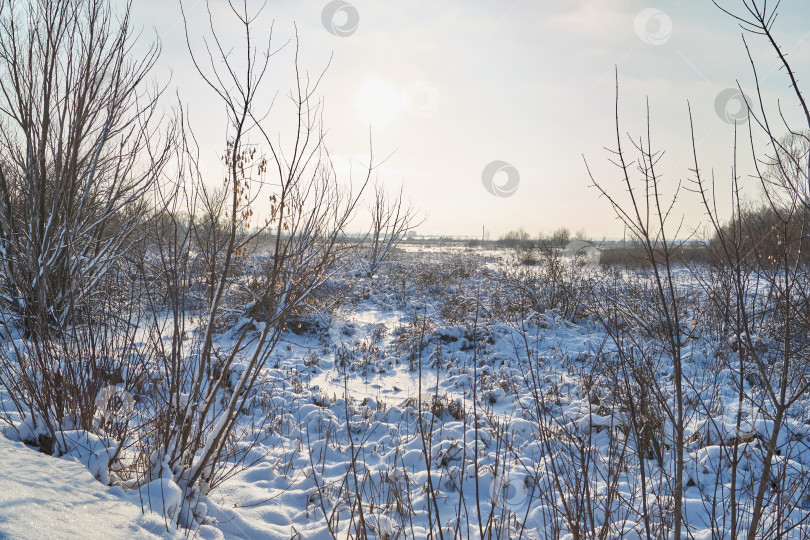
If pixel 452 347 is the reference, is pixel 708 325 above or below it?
above

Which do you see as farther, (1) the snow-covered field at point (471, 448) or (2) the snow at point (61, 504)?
(1) the snow-covered field at point (471, 448)

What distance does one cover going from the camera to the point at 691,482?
3.28m

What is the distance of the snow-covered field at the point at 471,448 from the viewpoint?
6.03ft

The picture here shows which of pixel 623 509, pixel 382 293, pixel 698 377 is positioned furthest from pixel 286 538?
pixel 382 293

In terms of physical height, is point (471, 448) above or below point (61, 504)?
below

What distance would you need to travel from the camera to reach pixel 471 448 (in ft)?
12.5

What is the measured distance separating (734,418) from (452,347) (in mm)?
4166

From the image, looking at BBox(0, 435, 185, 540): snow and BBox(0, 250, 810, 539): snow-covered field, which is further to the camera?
BBox(0, 250, 810, 539): snow-covered field

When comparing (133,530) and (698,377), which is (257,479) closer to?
(133,530)

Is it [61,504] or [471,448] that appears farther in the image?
[471,448]

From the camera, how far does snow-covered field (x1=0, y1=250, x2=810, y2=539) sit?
1839mm

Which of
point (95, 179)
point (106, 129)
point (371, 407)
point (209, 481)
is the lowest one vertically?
point (371, 407)

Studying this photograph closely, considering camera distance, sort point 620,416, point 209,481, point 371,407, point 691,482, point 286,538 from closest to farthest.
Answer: point 286,538, point 209,481, point 691,482, point 620,416, point 371,407

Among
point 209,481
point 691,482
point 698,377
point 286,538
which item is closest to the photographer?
point 286,538
